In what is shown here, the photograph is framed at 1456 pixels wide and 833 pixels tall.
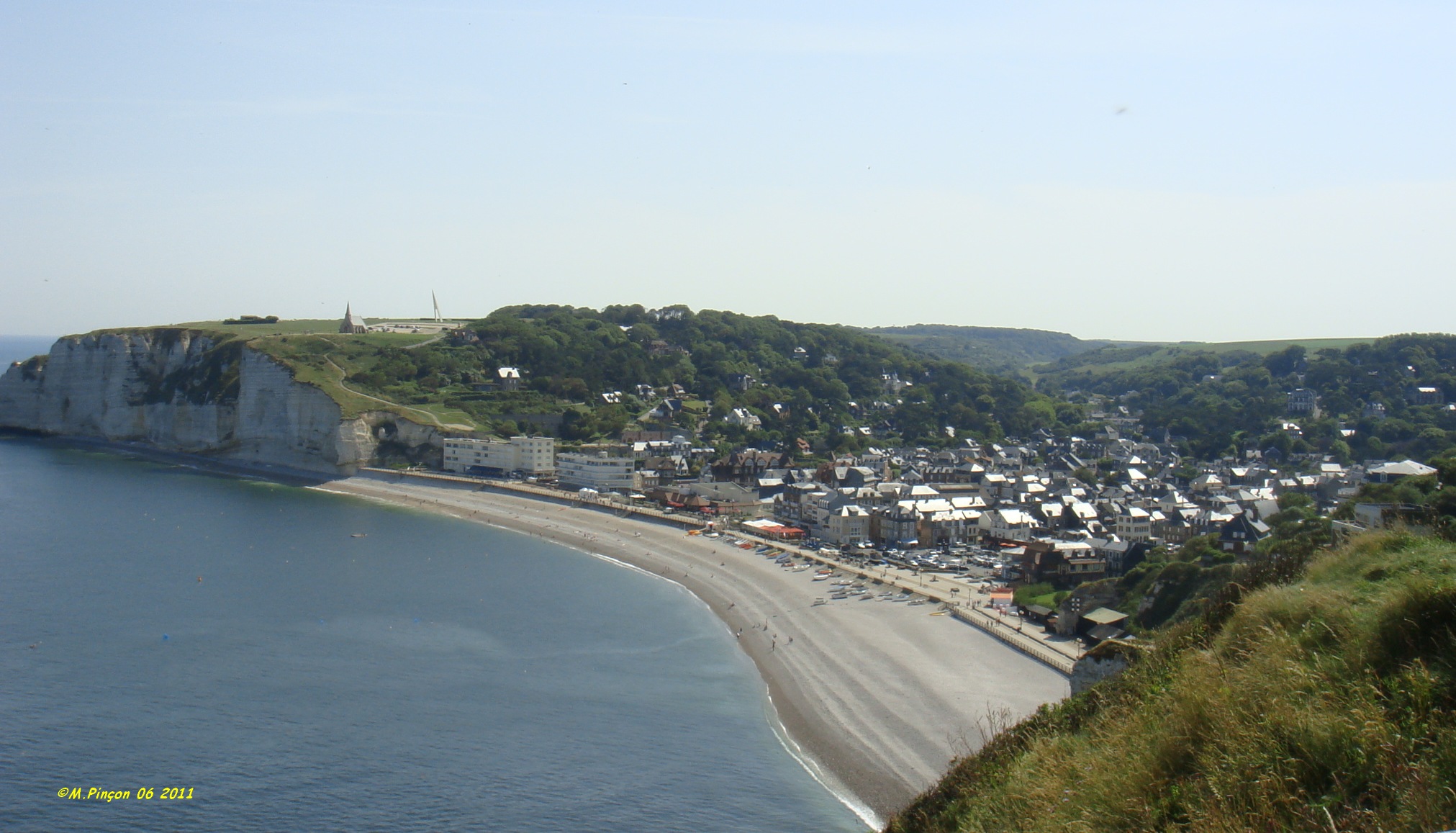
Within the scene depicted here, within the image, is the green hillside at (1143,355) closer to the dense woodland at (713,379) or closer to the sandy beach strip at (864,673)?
the dense woodland at (713,379)

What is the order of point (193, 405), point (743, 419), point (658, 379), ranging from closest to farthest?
1. point (193, 405)
2. point (743, 419)
3. point (658, 379)

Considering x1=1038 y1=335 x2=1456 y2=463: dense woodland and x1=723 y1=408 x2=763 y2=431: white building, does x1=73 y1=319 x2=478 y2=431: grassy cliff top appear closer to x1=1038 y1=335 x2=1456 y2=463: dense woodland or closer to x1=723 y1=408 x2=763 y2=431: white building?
x1=723 y1=408 x2=763 y2=431: white building

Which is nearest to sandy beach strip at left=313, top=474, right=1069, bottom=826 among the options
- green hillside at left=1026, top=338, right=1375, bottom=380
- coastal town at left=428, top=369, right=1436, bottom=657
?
coastal town at left=428, top=369, right=1436, bottom=657

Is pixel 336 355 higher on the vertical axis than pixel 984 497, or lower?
higher

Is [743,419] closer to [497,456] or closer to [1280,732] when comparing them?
[497,456]

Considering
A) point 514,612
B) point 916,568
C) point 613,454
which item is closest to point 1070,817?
point 514,612

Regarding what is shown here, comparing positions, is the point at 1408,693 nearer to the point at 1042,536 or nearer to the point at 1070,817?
the point at 1070,817

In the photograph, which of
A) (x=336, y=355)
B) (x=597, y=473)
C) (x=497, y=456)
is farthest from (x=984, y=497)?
(x=336, y=355)
